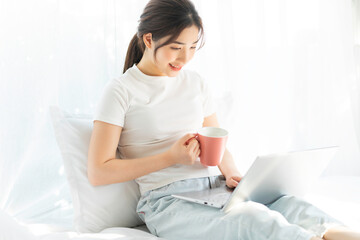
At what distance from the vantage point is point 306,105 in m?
2.32

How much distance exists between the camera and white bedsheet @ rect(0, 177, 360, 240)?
1.07 m

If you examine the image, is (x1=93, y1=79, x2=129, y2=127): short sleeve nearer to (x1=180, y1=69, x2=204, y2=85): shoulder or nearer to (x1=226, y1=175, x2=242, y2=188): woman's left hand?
(x1=180, y1=69, x2=204, y2=85): shoulder

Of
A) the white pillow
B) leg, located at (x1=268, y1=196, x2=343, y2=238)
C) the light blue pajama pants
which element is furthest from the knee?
the white pillow

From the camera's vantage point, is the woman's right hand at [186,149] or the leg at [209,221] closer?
the leg at [209,221]

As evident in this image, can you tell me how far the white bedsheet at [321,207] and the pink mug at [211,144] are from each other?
0.30m

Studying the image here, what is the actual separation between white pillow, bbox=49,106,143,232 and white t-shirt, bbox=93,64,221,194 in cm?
8

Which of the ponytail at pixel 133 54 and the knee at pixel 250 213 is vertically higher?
the ponytail at pixel 133 54

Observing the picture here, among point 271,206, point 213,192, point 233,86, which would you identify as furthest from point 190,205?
point 233,86

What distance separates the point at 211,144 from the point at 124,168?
32cm

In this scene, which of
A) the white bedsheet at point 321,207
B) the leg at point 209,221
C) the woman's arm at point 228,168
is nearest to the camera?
the leg at point 209,221

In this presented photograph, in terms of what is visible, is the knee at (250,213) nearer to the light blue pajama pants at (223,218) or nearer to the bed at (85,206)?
the light blue pajama pants at (223,218)

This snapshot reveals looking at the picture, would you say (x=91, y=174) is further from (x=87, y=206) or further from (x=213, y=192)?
(x=213, y=192)

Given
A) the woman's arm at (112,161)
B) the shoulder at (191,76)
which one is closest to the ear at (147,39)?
the shoulder at (191,76)

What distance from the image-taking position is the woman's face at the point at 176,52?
1251 mm
